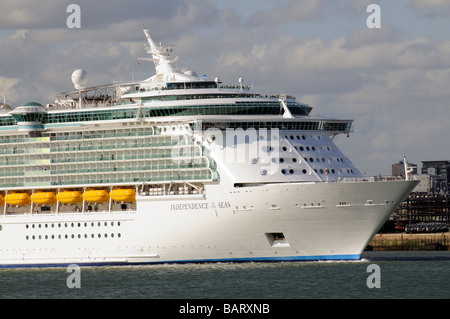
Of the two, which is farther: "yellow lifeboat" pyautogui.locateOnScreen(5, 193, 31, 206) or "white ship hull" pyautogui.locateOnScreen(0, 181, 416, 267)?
"yellow lifeboat" pyautogui.locateOnScreen(5, 193, 31, 206)

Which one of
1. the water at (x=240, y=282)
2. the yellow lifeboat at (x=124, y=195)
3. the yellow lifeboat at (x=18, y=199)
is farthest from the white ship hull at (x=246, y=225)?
the yellow lifeboat at (x=18, y=199)

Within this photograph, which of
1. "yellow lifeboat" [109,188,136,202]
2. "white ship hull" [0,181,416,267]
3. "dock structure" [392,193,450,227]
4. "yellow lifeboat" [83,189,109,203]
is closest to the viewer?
"white ship hull" [0,181,416,267]

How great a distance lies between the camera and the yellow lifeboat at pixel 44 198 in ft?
205

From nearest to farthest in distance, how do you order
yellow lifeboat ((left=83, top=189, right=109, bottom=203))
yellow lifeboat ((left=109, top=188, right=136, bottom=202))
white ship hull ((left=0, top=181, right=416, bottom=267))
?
1. white ship hull ((left=0, top=181, right=416, bottom=267))
2. yellow lifeboat ((left=109, top=188, right=136, bottom=202))
3. yellow lifeboat ((left=83, top=189, right=109, bottom=203))

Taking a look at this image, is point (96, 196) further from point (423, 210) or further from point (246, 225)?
point (423, 210)

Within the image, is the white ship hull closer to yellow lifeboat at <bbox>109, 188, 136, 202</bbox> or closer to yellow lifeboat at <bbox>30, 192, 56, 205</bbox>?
yellow lifeboat at <bbox>109, 188, 136, 202</bbox>

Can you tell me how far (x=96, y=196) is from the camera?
60.7 meters

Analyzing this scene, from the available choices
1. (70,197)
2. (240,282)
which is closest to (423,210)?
(70,197)

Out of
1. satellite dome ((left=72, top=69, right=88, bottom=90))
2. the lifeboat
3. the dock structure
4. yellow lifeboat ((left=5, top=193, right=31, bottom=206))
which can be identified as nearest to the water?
the lifeboat

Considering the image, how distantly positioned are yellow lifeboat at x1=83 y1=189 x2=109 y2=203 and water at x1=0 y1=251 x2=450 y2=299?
3.97 metres

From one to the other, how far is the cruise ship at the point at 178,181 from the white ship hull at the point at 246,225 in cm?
6

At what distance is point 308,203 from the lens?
55.2m

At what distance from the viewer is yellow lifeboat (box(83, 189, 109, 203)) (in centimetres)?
6069

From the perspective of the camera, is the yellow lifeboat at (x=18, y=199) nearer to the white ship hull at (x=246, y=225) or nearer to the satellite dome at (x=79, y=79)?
the white ship hull at (x=246, y=225)
